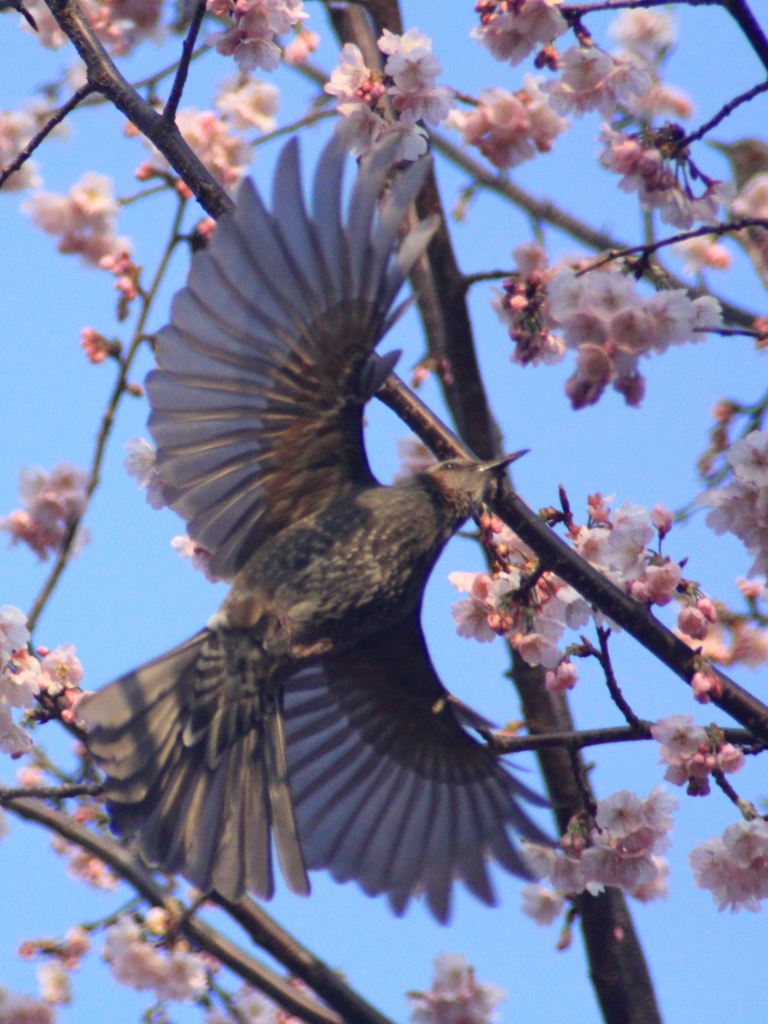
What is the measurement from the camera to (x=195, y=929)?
3668 mm

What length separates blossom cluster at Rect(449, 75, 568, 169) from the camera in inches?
176

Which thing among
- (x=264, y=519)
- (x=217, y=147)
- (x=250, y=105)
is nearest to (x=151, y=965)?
(x=264, y=519)

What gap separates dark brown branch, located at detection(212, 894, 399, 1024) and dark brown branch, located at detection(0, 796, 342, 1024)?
0.08m

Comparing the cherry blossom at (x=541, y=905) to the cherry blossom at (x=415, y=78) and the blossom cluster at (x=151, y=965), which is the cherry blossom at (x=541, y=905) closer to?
the blossom cluster at (x=151, y=965)

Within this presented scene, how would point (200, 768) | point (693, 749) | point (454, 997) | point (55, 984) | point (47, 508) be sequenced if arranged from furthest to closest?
point (55, 984) < point (47, 508) < point (454, 997) < point (200, 768) < point (693, 749)

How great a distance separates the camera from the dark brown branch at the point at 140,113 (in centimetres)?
309

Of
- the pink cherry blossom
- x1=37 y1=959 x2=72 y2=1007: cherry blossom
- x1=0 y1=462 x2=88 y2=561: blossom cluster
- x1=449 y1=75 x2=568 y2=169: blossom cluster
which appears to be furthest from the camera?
x1=37 y1=959 x2=72 y2=1007: cherry blossom

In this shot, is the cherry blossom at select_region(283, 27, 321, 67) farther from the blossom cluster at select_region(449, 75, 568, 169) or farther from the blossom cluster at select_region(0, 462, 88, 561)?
the blossom cluster at select_region(0, 462, 88, 561)

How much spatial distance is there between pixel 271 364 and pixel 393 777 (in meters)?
1.69

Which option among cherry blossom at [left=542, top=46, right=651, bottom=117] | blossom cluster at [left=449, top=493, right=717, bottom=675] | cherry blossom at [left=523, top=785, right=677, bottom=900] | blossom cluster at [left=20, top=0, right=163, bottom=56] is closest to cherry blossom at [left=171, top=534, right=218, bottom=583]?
blossom cluster at [left=449, top=493, right=717, bottom=675]

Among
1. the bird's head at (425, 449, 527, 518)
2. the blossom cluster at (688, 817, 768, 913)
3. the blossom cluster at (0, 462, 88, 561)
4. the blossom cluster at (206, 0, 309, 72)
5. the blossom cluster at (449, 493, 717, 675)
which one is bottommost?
the blossom cluster at (688, 817, 768, 913)

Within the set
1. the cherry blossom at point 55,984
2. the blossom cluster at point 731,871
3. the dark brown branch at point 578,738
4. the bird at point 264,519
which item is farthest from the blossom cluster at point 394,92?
the cherry blossom at point 55,984

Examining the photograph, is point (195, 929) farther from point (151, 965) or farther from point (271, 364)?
point (271, 364)

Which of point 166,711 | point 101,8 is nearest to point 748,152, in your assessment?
point 101,8
